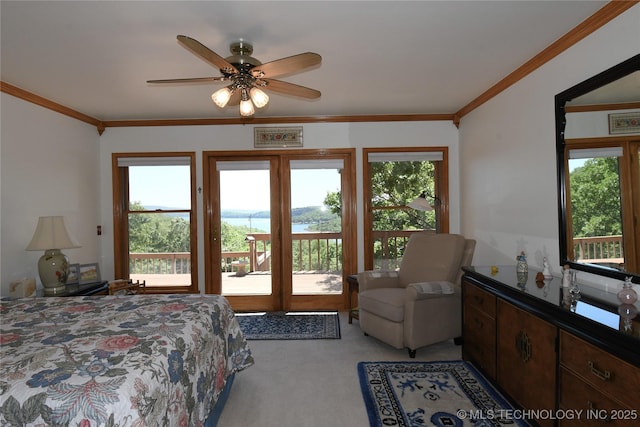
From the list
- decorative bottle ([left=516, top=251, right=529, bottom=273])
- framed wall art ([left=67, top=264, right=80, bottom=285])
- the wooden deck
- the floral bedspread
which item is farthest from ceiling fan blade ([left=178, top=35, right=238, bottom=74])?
the wooden deck

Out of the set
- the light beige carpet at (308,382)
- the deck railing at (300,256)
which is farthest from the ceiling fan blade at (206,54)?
the deck railing at (300,256)

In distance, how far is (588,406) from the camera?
1.51 meters

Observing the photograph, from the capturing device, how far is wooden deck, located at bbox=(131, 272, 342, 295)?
4461mm

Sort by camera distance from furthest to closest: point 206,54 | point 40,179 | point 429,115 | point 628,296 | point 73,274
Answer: point 429,115 → point 73,274 → point 40,179 → point 206,54 → point 628,296

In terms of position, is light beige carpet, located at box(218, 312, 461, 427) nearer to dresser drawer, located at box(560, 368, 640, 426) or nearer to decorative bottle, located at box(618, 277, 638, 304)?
dresser drawer, located at box(560, 368, 640, 426)

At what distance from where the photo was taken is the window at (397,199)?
436 centimetres

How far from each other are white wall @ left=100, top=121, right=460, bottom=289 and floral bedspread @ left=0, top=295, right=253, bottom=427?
2.25 metres

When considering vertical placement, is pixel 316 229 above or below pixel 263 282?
above

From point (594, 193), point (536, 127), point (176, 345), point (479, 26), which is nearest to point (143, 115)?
point (176, 345)

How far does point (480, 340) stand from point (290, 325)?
205cm

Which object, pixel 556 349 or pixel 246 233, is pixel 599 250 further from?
pixel 246 233

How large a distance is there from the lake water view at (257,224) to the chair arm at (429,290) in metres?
1.87

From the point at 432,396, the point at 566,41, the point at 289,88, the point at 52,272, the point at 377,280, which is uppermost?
the point at 566,41

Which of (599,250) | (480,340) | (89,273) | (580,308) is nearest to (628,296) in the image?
(580,308)
